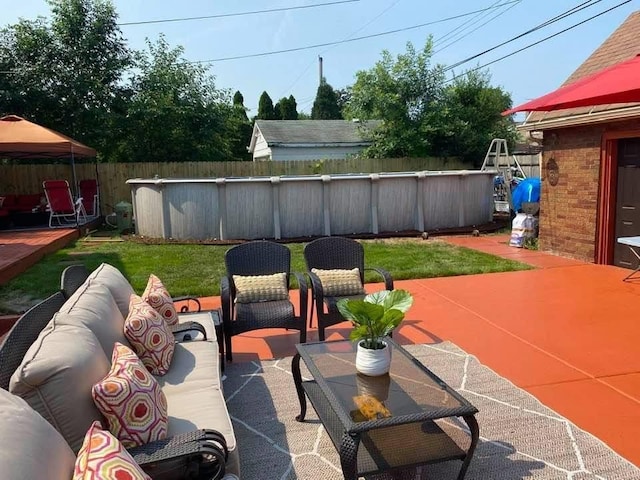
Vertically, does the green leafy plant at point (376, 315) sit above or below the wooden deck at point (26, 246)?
above

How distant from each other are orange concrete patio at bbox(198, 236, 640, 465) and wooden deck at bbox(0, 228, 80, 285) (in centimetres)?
319

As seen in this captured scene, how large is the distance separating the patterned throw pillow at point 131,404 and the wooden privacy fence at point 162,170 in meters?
12.6

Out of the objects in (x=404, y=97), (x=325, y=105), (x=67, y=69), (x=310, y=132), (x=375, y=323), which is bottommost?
(x=375, y=323)

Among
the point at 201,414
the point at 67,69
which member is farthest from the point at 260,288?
the point at 67,69

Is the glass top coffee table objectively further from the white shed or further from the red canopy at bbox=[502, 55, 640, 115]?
the white shed

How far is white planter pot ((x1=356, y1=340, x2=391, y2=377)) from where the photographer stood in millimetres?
2697

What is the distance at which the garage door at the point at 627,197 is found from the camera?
688 cm

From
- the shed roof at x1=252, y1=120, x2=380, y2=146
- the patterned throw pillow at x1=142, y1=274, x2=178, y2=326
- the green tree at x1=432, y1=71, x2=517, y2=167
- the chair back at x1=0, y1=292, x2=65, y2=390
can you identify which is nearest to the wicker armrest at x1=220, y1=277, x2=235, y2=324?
the patterned throw pillow at x1=142, y1=274, x2=178, y2=326

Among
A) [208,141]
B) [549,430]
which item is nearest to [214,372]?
[549,430]

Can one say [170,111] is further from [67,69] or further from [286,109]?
[286,109]

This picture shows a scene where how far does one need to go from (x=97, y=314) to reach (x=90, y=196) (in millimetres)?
11384

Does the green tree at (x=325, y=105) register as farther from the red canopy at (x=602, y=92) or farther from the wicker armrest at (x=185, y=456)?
the wicker armrest at (x=185, y=456)

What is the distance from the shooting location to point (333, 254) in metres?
4.86

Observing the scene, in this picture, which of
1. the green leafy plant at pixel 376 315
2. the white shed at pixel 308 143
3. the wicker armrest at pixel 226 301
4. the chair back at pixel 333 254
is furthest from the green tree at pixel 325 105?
the green leafy plant at pixel 376 315
